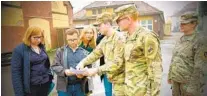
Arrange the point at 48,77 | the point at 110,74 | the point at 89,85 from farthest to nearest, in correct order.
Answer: the point at 89,85, the point at 48,77, the point at 110,74

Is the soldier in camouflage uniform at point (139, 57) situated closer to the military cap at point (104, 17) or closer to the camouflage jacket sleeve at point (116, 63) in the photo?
the camouflage jacket sleeve at point (116, 63)

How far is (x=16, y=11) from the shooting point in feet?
4.91

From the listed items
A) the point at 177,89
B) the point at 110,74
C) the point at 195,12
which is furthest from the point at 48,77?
the point at 195,12

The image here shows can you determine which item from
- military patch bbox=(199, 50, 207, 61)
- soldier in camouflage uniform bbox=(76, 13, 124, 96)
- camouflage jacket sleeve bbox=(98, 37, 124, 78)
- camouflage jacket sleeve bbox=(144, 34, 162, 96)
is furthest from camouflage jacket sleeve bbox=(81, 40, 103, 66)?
military patch bbox=(199, 50, 207, 61)

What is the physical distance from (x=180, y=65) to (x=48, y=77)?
0.79 m

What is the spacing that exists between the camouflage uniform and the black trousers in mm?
268

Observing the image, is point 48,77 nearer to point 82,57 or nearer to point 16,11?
point 82,57

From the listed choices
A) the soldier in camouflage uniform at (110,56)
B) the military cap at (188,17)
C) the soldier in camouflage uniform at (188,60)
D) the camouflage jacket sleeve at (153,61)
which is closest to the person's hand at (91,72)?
the soldier in camouflage uniform at (110,56)

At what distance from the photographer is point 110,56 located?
4.32 ft

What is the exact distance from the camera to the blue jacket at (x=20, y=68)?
1.28 meters

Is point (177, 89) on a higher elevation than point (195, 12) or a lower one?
lower

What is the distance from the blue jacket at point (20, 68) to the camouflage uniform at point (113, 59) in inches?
12.7

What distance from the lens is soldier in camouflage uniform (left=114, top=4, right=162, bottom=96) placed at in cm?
101

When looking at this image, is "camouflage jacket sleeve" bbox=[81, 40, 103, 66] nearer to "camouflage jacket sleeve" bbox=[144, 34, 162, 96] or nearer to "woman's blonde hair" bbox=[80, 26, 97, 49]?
"woman's blonde hair" bbox=[80, 26, 97, 49]
